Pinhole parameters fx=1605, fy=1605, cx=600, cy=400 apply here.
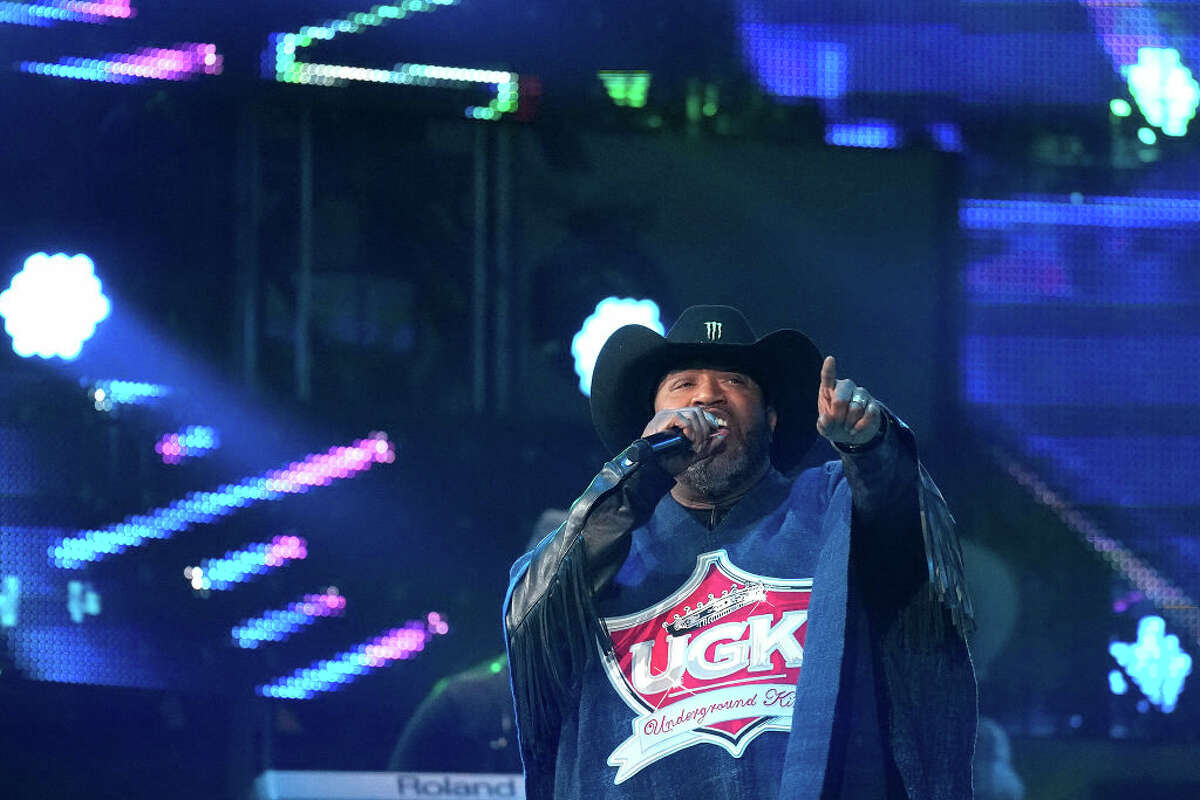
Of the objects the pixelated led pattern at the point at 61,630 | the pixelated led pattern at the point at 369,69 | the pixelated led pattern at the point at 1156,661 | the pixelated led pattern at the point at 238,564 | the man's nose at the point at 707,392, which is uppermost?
the pixelated led pattern at the point at 369,69

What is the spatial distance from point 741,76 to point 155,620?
2366 mm

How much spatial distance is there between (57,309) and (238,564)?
94 centimetres

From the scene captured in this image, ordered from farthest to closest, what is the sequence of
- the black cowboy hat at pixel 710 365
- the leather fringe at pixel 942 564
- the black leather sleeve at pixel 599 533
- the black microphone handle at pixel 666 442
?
1. the black cowboy hat at pixel 710 365
2. the black leather sleeve at pixel 599 533
3. the black microphone handle at pixel 666 442
4. the leather fringe at pixel 942 564

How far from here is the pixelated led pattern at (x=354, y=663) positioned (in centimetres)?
471

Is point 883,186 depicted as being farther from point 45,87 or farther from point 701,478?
point 45,87

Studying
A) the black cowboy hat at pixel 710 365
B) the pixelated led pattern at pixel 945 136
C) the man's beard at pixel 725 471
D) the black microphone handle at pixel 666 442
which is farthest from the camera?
the pixelated led pattern at pixel 945 136

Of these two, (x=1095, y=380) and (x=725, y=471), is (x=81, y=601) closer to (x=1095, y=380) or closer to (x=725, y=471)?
(x=725, y=471)

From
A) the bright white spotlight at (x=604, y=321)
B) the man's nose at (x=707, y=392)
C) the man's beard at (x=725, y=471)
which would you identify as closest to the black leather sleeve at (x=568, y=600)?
the man's beard at (x=725, y=471)

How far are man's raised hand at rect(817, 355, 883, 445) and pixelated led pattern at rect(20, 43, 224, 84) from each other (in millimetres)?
2983

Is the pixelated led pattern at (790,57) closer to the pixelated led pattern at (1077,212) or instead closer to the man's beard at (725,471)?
the pixelated led pattern at (1077,212)

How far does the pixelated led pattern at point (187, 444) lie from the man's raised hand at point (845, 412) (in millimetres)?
2763

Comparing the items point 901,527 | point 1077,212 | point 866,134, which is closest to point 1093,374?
point 1077,212

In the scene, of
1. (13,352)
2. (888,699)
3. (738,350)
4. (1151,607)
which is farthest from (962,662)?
(13,352)

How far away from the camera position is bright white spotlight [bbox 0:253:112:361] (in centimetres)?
479
